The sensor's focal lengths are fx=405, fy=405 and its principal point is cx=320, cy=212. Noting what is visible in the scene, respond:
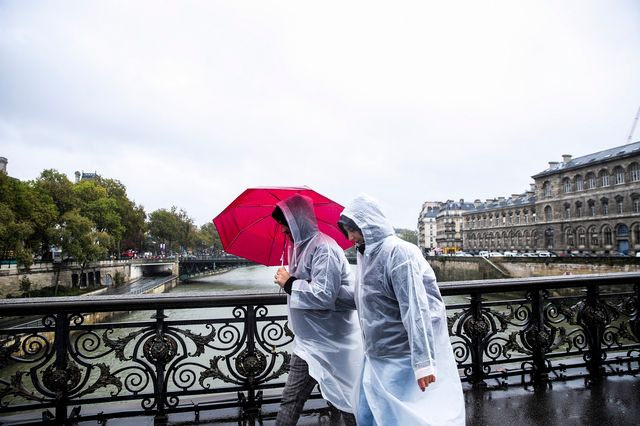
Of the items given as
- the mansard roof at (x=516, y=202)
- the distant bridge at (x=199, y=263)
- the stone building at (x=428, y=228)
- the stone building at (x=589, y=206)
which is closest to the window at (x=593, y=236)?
the stone building at (x=589, y=206)

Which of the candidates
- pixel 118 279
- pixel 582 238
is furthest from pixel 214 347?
pixel 582 238

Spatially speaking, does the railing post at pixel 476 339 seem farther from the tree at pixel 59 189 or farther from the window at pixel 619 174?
the window at pixel 619 174

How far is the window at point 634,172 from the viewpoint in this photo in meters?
41.0

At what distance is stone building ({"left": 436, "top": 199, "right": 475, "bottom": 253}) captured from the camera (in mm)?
99250

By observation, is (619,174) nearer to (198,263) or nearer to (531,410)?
(531,410)

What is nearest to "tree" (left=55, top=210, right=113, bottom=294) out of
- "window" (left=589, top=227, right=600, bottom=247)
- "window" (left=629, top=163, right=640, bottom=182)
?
"window" (left=589, top=227, right=600, bottom=247)

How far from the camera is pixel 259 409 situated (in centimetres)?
325

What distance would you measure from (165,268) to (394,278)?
211 ft

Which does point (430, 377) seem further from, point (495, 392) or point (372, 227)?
point (495, 392)

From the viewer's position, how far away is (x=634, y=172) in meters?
41.4

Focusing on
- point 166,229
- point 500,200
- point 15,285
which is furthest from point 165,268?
point 500,200

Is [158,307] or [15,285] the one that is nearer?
[158,307]

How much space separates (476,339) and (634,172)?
161 feet

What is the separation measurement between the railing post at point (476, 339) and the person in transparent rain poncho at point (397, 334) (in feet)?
5.85
